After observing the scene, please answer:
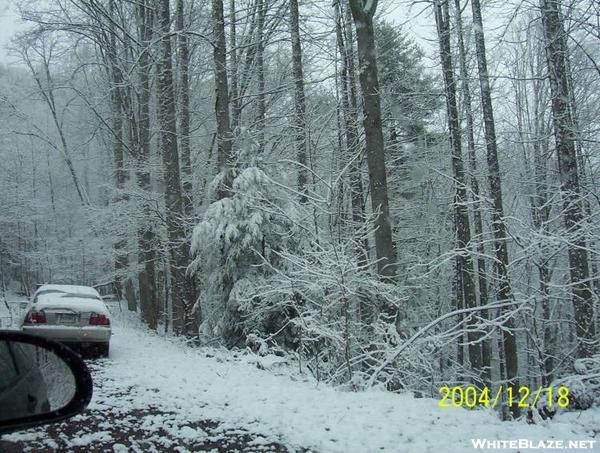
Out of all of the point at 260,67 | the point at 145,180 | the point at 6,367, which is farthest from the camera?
the point at 145,180

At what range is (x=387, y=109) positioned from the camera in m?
18.0

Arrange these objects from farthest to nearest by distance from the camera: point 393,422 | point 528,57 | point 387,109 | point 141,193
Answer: point 528,57, point 387,109, point 141,193, point 393,422

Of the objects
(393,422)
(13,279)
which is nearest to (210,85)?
(393,422)

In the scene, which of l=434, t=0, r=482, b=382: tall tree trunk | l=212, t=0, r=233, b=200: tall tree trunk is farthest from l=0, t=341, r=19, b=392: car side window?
l=434, t=0, r=482, b=382: tall tree trunk

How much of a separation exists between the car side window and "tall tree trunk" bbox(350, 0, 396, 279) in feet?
23.1

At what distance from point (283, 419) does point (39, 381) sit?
11.3 feet

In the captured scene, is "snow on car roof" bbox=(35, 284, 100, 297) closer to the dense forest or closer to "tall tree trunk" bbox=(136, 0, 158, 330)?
the dense forest

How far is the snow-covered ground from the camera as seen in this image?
4.70 meters

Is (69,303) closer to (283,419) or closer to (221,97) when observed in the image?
(283,419)

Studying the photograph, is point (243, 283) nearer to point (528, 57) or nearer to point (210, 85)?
Answer: point (210, 85)

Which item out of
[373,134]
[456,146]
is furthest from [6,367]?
[456,146]

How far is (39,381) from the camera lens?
8.16ft

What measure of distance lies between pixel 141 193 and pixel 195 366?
7.89 m

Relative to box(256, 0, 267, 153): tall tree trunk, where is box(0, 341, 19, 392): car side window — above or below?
below
